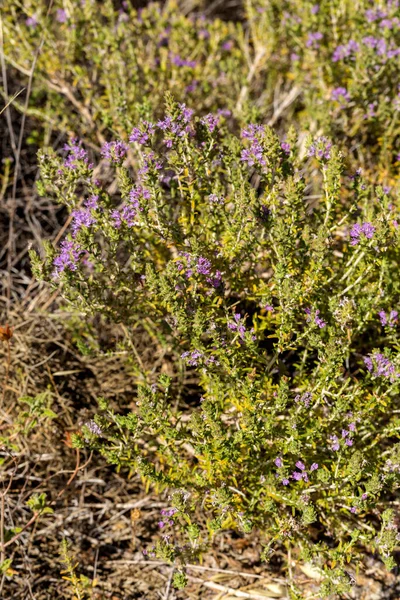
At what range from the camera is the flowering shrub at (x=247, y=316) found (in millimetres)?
2592

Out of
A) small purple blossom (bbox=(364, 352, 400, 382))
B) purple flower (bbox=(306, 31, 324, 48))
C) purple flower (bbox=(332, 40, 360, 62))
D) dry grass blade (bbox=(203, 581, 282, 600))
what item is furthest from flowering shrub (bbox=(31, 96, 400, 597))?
purple flower (bbox=(306, 31, 324, 48))

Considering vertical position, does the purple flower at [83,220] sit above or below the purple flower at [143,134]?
below

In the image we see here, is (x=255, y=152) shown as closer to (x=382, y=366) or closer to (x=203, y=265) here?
(x=203, y=265)

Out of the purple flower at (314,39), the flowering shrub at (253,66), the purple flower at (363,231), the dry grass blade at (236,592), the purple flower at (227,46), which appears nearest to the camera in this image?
the purple flower at (363,231)

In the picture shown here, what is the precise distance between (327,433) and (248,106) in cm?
181

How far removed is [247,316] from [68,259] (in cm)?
89

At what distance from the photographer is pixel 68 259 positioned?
8.63 ft

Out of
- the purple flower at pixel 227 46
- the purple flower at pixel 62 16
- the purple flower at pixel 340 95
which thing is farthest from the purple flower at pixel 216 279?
the purple flower at pixel 227 46

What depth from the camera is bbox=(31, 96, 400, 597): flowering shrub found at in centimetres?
259

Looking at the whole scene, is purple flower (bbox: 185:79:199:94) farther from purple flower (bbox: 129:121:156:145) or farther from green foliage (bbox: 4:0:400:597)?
purple flower (bbox: 129:121:156:145)

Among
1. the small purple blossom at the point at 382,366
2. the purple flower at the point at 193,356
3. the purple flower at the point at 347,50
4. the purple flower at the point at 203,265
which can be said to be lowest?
the purple flower at the point at 193,356

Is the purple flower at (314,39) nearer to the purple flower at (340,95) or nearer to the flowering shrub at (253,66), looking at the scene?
the flowering shrub at (253,66)

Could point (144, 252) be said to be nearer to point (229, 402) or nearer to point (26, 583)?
point (229, 402)

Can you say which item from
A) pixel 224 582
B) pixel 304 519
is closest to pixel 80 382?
pixel 224 582
